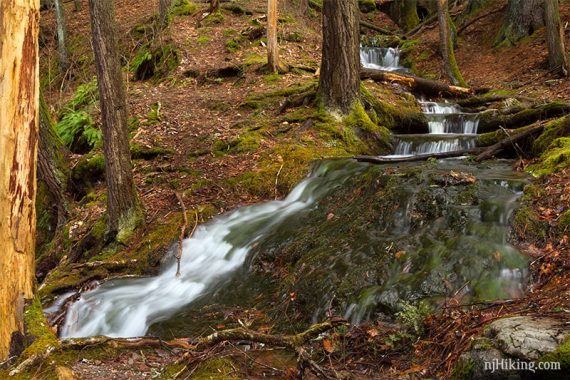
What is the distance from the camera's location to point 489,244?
4855 mm

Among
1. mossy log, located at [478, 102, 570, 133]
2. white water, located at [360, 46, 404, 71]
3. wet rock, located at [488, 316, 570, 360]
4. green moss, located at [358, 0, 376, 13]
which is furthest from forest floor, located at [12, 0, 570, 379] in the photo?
mossy log, located at [478, 102, 570, 133]

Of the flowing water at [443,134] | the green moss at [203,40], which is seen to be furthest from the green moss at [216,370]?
the green moss at [203,40]

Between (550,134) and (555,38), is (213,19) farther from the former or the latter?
(550,134)

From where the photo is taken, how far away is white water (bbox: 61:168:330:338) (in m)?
6.06

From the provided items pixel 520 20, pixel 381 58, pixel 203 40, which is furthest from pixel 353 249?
pixel 381 58

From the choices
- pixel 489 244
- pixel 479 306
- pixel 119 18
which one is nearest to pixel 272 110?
pixel 489 244

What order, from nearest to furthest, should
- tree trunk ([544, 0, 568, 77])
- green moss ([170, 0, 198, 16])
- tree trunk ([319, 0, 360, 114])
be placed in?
1. tree trunk ([319, 0, 360, 114])
2. tree trunk ([544, 0, 568, 77])
3. green moss ([170, 0, 198, 16])

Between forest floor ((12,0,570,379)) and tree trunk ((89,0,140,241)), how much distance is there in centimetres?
50

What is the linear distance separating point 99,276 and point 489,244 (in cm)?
512

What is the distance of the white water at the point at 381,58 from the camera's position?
17297mm

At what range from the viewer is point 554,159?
6133 mm

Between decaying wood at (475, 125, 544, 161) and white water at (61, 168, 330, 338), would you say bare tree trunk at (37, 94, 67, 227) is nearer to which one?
white water at (61, 168, 330, 338)

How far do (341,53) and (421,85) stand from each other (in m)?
3.95

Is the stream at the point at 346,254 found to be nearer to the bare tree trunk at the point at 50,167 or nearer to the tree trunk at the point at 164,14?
the bare tree trunk at the point at 50,167
